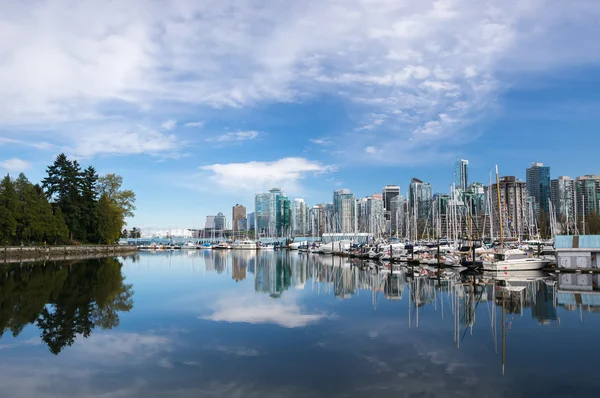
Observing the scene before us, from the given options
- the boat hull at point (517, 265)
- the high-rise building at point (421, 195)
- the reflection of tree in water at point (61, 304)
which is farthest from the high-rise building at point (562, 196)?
the reflection of tree in water at point (61, 304)

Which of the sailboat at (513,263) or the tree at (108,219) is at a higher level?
the tree at (108,219)

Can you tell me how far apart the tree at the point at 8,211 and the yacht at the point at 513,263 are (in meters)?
66.2

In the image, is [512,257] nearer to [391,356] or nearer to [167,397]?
[391,356]

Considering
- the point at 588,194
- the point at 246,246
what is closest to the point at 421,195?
the point at 588,194

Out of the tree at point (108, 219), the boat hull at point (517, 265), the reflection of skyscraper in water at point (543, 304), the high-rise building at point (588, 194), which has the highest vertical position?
the high-rise building at point (588, 194)

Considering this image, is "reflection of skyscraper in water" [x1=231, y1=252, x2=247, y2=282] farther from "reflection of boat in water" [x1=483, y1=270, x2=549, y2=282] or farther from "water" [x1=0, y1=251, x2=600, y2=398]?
"reflection of boat in water" [x1=483, y1=270, x2=549, y2=282]

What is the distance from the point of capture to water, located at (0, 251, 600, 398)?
12484mm

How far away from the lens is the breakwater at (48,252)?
66062mm

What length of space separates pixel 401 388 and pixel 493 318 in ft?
40.6

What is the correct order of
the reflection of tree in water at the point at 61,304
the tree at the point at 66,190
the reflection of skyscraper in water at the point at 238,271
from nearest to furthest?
the reflection of tree in water at the point at 61,304 < the reflection of skyscraper in water at the point at 238,271 < the tree at the point at 66,190

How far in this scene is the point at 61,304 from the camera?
1028 inches

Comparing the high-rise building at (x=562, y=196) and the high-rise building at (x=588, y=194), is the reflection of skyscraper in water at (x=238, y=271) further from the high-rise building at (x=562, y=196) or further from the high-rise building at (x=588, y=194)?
the high-rise building at (x=588, y=194)

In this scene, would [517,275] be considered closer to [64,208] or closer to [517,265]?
[517,265]

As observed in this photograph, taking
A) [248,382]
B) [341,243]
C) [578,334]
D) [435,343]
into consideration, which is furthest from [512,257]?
[341,243]
